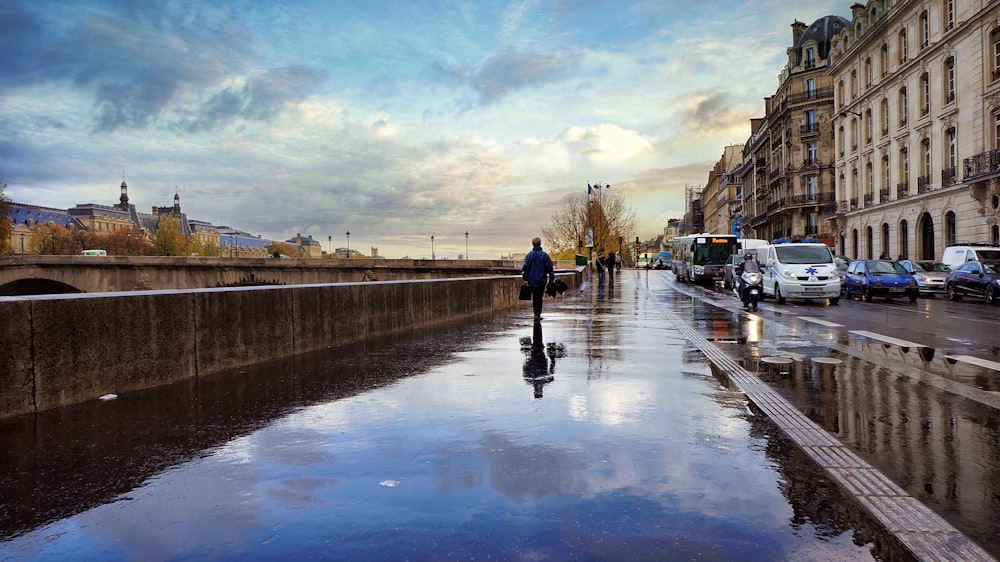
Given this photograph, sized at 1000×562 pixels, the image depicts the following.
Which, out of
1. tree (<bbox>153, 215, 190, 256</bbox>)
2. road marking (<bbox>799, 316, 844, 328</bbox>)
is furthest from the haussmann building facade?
tree (<bbox>153, 215, 190, 256</bbox>)

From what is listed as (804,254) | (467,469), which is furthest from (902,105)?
(467,469)

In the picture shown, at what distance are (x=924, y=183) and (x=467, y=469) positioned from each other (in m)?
42.4

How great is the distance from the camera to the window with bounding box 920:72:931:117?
3922 centimetres

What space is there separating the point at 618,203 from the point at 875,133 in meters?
44.6

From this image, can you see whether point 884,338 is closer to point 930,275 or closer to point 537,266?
point 537,266

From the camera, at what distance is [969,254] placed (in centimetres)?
2591

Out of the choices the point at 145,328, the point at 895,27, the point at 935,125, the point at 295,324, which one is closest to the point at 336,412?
the point at 145,328

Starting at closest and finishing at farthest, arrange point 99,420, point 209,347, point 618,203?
point 99,420 < point 209,347 < point 618,203

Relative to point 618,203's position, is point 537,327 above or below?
below

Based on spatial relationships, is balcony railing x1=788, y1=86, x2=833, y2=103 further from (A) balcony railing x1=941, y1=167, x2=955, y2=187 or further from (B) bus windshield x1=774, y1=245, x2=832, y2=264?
(B) bus windshield x1=774, y1=245, x2=832, y2=264

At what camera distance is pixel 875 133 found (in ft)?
153

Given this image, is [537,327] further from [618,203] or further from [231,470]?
[618,203]

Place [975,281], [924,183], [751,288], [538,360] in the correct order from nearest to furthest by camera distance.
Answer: [538,360] → [751,288] → [975,281] → [924,183]

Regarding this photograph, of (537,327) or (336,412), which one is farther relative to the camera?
(537,327)
